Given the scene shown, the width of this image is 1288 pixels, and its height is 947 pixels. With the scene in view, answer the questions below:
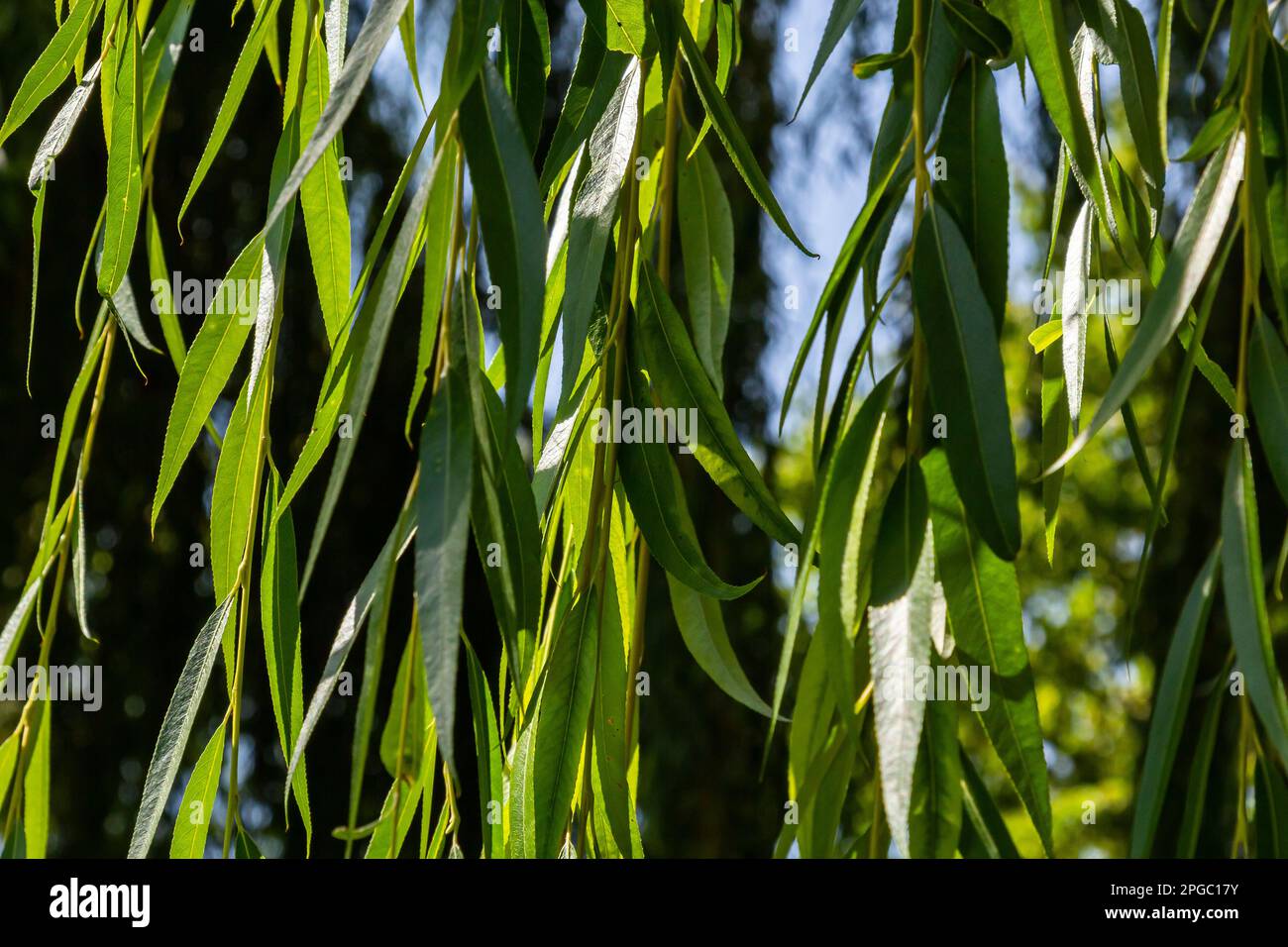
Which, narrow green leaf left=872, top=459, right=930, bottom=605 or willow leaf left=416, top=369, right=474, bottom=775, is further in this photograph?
narrow green leaf left=872, top=459, right=930, bottom=605

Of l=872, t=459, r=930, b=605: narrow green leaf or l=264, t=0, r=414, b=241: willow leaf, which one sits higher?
l=264, t=0, r=414, b=241: willow leaf

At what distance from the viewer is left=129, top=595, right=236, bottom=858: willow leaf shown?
0.74m

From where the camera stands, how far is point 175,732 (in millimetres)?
772

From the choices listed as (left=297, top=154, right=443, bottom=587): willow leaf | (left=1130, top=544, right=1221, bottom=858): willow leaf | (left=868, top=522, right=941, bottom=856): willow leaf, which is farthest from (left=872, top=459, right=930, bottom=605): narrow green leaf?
(left=297, top=154, right=443, bottom=587): willow leaf

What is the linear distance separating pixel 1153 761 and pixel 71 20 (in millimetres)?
835

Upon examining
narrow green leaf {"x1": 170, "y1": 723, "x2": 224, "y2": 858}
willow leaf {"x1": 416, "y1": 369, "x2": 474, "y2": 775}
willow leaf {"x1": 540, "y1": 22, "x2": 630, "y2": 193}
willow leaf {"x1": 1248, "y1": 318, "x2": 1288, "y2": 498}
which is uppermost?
willow leaf {"x1": 540, "y1": 22, "x2": 630, "y2": 193}

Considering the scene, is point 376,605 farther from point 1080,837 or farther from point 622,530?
point 1080,837

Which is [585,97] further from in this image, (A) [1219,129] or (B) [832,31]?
(A) [1219,129]

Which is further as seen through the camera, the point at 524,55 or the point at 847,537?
the point at 524,55

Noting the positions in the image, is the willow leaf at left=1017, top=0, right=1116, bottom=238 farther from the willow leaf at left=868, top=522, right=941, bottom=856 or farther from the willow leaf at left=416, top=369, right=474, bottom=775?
the willow leaf at left=416, top=369, right=474, bottom=775

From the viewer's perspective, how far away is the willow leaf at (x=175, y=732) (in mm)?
744

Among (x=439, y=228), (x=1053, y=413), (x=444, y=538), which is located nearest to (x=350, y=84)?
(x=439, y=228)

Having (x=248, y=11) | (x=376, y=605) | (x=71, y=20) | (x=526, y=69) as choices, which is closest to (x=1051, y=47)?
(x=526, y=69)

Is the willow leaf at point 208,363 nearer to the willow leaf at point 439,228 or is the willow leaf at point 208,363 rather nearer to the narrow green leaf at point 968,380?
the willow leaf at point 439,228
